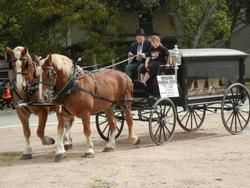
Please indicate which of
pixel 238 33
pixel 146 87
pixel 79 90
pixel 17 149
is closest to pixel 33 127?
pixel 17 149

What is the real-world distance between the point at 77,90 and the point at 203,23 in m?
20.5

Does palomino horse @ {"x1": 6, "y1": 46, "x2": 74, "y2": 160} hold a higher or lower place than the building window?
lower

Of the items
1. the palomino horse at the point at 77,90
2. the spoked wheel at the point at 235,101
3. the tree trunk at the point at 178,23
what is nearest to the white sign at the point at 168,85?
the palomino horse at the point at 77,90

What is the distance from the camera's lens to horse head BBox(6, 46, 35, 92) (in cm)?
1066

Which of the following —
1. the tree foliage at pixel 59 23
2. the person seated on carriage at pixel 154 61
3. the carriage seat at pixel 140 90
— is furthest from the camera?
the tree foliage at pixel 59 23

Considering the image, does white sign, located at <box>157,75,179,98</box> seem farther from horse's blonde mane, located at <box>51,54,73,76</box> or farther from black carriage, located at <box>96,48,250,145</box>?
horse's blonde mane, located at <box>51,54,73,76</box>

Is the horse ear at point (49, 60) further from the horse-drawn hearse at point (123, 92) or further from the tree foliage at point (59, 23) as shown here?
the tree foliage at point (59, 23)

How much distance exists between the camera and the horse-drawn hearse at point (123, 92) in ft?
35.5

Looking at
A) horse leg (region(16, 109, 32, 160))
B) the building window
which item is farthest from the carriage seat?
the building window

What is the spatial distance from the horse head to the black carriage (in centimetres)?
255

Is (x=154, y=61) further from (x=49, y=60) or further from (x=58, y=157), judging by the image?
(x=58, y=157)

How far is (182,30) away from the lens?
1246 inches

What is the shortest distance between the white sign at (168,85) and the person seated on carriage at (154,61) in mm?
205

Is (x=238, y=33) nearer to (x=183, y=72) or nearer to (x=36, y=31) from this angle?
(x=36, y=31)
